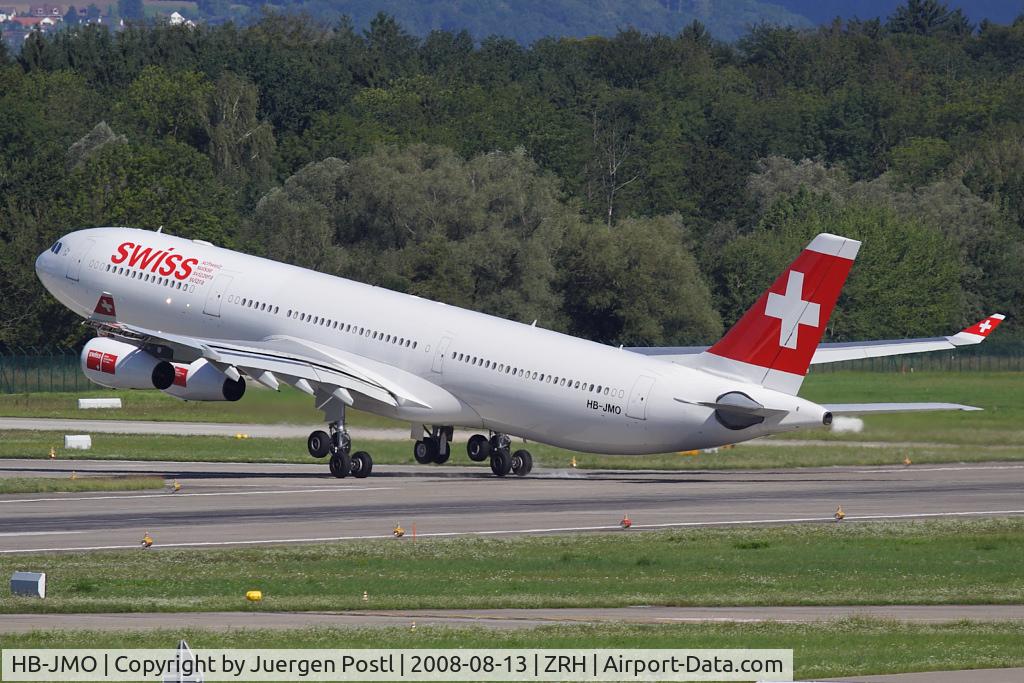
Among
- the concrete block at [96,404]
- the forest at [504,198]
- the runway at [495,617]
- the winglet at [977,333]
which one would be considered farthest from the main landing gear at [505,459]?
the forest at [504,198]

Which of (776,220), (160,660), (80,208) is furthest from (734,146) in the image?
(160,660)

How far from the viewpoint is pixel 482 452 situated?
195 feet

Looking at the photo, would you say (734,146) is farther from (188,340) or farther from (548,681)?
(548,681)

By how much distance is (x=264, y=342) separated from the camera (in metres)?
59.3

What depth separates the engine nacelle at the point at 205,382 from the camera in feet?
185

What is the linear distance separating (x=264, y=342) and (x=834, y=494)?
18.4 metres

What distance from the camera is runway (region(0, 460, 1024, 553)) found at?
43.4 m

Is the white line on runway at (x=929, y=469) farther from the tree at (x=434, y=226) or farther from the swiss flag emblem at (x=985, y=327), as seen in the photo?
the tree at (x=434, y=226)

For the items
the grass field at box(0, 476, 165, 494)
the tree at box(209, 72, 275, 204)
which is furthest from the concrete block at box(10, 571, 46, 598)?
the tree at box(209, 72, 275, 204)

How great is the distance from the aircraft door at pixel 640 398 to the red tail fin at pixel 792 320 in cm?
223

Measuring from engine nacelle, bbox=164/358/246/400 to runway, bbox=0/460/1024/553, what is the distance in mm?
2521

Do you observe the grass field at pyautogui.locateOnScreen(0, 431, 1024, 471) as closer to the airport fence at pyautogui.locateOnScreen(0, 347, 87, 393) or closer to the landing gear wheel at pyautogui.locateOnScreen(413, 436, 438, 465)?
the landing gear wheel at pyautogui.locateOnScreen(413, 436, 438, 465)

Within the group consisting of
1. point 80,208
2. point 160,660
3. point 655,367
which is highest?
point 80,208

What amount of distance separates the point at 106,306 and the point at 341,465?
10.5 meters
